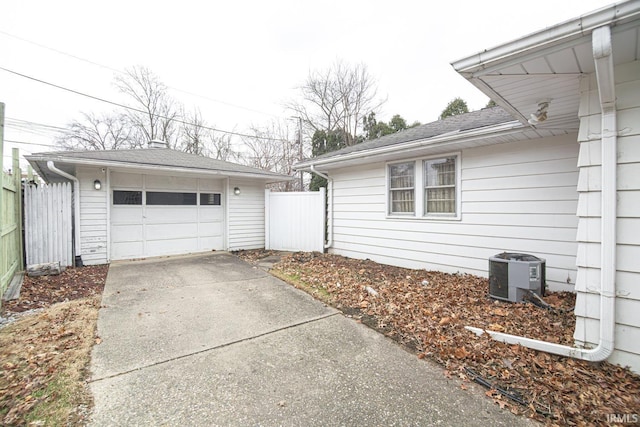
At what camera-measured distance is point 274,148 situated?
1886 centimetres

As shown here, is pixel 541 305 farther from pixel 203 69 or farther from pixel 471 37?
pixel 203 69

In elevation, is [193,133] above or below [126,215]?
above

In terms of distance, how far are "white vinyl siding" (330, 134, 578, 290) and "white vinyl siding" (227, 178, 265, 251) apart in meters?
4.13

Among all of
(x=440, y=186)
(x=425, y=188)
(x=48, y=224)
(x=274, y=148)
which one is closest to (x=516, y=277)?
(x=440, y=186)

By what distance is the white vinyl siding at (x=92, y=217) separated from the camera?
6434mm

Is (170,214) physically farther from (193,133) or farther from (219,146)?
(193,133)

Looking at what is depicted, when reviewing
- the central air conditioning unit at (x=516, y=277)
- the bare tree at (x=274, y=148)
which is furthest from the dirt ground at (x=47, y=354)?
the bare tree at (x=274, y=148)

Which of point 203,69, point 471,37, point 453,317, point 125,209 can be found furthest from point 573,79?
point 203,69

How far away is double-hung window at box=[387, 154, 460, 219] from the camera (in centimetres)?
535

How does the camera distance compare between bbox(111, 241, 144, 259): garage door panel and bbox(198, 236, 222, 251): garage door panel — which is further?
bbox(198, 236, 222, 251): garage door panel

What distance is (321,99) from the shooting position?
18.1 metres

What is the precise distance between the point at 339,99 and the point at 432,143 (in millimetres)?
14451

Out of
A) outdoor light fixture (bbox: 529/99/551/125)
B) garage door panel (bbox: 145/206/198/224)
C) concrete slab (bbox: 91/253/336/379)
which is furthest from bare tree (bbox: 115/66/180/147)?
outdoor light fixture (bbox: 529/99/551/125)

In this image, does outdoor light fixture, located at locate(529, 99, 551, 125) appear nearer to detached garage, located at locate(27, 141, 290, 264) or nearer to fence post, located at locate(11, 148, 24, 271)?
detached garage, located at locate(27, 141, 290, 264)
